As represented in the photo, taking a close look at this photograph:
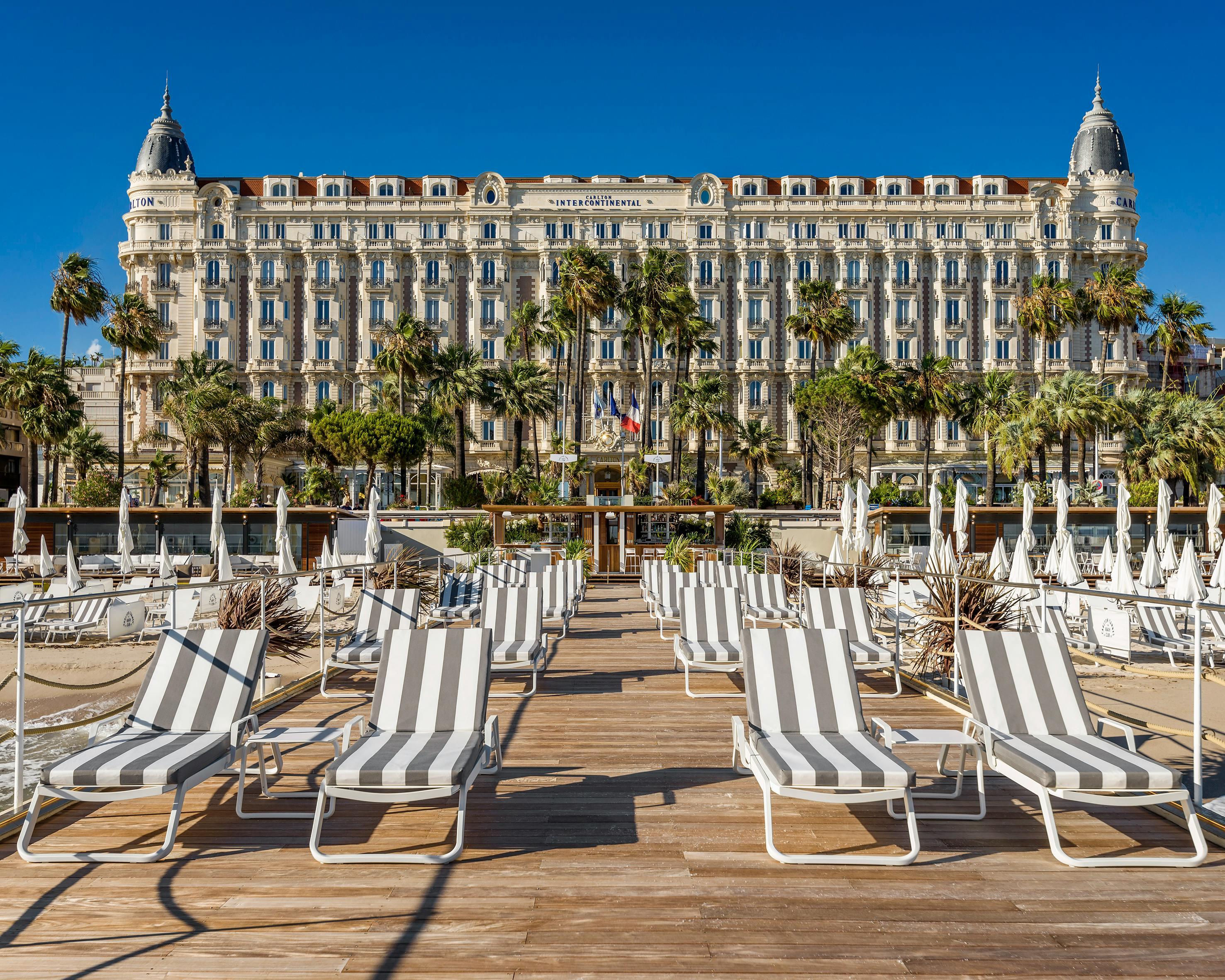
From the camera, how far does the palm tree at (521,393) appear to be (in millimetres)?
48375

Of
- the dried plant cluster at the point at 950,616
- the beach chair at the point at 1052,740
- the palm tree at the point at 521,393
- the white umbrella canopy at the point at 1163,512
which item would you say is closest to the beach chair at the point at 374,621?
the beach chair at the point at 1052,740

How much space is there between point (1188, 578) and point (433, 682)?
13495 millimetres

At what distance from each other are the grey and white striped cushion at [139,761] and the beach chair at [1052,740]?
435 cm

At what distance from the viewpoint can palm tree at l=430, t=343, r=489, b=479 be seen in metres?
47.1

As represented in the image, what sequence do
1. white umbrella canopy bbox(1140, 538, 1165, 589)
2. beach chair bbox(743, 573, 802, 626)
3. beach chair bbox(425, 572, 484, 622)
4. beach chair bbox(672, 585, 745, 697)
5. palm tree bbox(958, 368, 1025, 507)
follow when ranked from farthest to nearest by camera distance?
1. palm tree bbox(958, 368, 1025, 507)
2. white umbrella canopy bbox(1140, 538, 1165, 589)
3. beach chair bbox(425, 572, 484, 622)
4. beach chair bbox(743, 573, 802, 626)
5. beach chair bbox(672, 585, 745, 697)

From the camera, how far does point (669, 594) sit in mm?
12594

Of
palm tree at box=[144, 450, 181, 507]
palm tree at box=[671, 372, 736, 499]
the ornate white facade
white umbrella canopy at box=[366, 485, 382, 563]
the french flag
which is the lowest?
white umbrella canopy at box=[366, 485, 382, 563]

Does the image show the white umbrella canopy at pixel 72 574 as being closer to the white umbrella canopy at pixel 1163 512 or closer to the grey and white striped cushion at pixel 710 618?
the grey and white striped cushion at pixel 710 618

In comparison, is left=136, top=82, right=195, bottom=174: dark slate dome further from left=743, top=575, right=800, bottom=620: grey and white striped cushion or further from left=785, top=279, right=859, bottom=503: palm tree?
left=743, top=575, right=800, bottom=620: grey and white striped cushion

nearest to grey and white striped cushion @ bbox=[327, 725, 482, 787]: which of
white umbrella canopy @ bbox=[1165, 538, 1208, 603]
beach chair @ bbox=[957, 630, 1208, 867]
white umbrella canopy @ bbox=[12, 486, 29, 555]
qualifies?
beach chair @ bbox=[957, 630, 1208, 867]

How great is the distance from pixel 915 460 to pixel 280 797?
54.1 m

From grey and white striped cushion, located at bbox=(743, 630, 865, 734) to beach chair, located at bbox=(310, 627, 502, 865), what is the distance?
1704mm

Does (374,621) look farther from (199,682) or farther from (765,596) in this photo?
(765,596)

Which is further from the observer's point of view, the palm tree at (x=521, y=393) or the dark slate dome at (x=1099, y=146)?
the dark slate dome at (x=1099, y=146)
